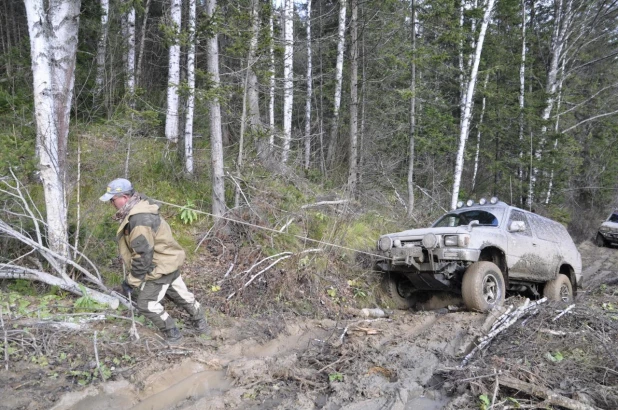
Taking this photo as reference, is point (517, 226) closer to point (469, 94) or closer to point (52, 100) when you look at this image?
point (469, 94)

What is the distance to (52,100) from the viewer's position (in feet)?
18.1

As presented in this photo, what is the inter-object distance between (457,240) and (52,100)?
19.0ft

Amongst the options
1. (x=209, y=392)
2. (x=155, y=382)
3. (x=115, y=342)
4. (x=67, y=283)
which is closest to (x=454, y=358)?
(x=209, y=392)

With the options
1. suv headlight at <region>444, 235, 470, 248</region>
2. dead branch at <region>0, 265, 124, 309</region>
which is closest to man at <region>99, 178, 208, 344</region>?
dead branch at <region>0, 265, 124, 309</region>

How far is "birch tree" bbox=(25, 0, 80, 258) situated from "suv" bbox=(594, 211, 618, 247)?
18.2 meters

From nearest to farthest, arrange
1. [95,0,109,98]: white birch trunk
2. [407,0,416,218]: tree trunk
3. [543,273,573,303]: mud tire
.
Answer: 1. [543,273,573,303]: mud tire
2. [95,0,109,98]: white birch trunk
3. [407,0,416,218]: tree trunk

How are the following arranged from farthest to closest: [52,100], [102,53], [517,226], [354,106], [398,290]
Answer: [354,106] < [102,53] < [398,290] < [517,226] < [52,100]

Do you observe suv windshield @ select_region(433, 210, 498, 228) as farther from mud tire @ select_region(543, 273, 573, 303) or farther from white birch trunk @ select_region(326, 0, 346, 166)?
white birch trunk @ select_region(326, 0, 346, 166)

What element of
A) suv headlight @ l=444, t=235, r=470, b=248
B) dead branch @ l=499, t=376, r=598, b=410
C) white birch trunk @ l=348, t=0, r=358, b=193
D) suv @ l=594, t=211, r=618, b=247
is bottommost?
suv @ l=594, t=211, r=618, b=247

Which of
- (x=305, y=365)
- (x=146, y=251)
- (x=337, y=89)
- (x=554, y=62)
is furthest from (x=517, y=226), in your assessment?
(x=554, y=62)

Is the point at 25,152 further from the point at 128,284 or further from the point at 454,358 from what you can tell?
the point at 454,358

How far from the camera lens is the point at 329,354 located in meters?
4.53

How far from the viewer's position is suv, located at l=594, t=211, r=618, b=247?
1644cm

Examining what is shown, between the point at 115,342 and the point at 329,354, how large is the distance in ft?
7.07
